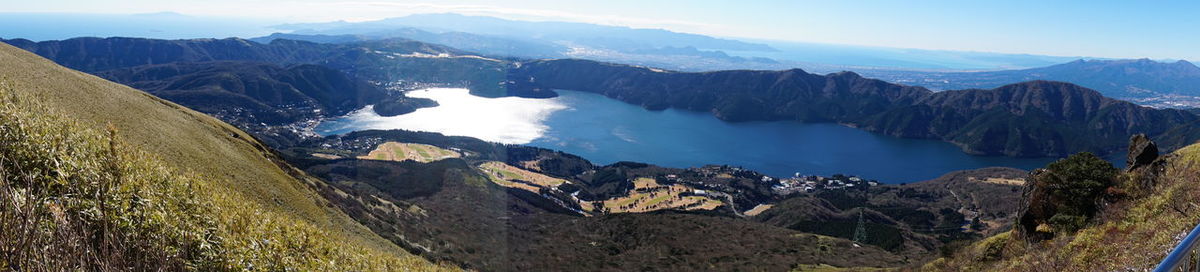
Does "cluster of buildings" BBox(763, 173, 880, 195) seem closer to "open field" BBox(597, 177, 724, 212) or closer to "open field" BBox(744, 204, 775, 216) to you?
"open field" BBox(744, 204, 775, 216)

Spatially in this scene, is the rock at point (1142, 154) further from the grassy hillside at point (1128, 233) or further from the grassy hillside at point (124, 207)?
the grassy hillside at point (124, 207)

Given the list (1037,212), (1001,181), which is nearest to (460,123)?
(1001,181)

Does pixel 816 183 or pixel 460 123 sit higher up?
pixel 460 123

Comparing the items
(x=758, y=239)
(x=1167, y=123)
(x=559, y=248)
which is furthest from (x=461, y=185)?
(x=1167, y=123)

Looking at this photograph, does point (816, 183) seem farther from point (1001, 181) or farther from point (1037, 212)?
point (1037, 212)

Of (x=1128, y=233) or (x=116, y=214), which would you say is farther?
(x=1128, y=233)

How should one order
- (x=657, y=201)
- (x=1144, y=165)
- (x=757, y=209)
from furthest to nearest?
(x=657, y=201) < (x=757, y=209) < (x=1144, y=165)
